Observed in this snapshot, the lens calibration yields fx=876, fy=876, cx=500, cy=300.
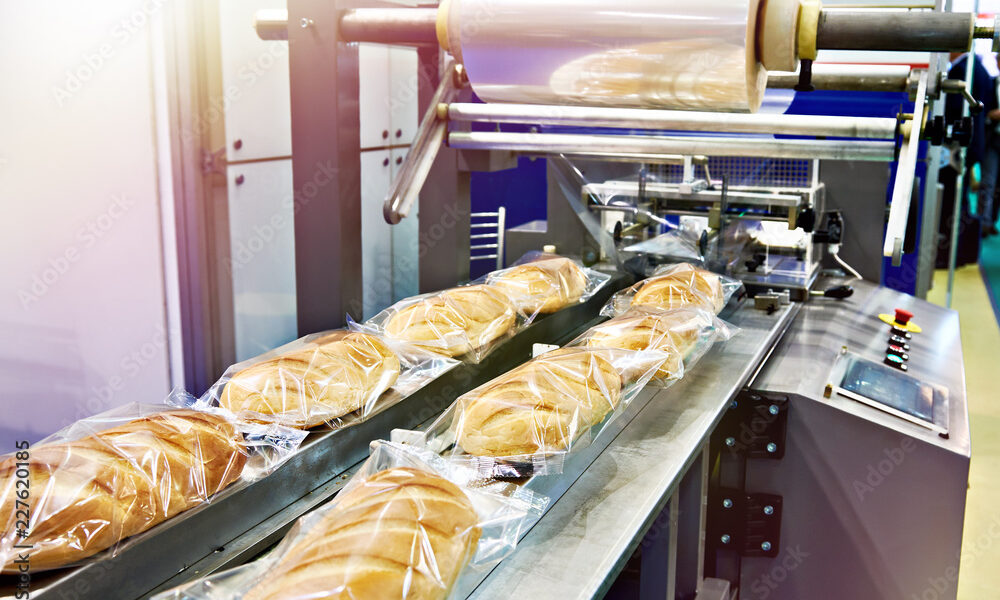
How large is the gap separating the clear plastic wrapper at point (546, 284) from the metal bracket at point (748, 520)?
658mm

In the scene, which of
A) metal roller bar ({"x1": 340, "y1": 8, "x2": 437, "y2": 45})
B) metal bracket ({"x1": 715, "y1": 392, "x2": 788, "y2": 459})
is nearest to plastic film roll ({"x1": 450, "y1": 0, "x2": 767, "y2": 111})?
metal roller bar ({"x1": 340, "y1": 8, "x2": 437, "y2": 45})

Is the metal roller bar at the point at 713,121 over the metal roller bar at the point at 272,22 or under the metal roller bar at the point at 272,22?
under

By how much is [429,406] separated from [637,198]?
4.49ft

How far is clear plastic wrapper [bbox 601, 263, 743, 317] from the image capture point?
2281 millimetres

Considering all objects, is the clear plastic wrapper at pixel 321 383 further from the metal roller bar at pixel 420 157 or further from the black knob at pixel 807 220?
A: the black knob at pixel 807 220

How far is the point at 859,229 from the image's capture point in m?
3.48

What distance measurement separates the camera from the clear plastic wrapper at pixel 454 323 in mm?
1902

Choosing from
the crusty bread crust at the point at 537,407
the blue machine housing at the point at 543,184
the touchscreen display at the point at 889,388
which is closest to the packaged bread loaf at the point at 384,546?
the crusty bread crust at the point at 537,407

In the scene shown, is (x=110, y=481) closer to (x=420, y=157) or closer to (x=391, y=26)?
(x=391, y=26)

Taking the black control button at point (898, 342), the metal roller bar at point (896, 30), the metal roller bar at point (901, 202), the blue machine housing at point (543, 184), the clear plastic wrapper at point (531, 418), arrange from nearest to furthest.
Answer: the metal roller bar at point (896, 30) < the clear plastic wrapper at point (531, 418) < the metal roller bar at point (901, 202) < the black control button at point (898, 342) < the blue machine housing at point (543, 184)

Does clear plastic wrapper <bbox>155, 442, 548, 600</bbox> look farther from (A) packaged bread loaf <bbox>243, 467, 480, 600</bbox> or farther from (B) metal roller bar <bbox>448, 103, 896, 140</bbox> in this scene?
(B) metal roller bar <bbox>448, 103, 896, 140</bbox>

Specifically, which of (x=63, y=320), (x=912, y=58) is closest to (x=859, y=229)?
(x=912, y=58)

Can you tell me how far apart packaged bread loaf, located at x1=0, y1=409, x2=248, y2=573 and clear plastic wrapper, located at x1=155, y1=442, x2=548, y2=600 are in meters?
0.14

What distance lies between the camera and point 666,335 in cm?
192
